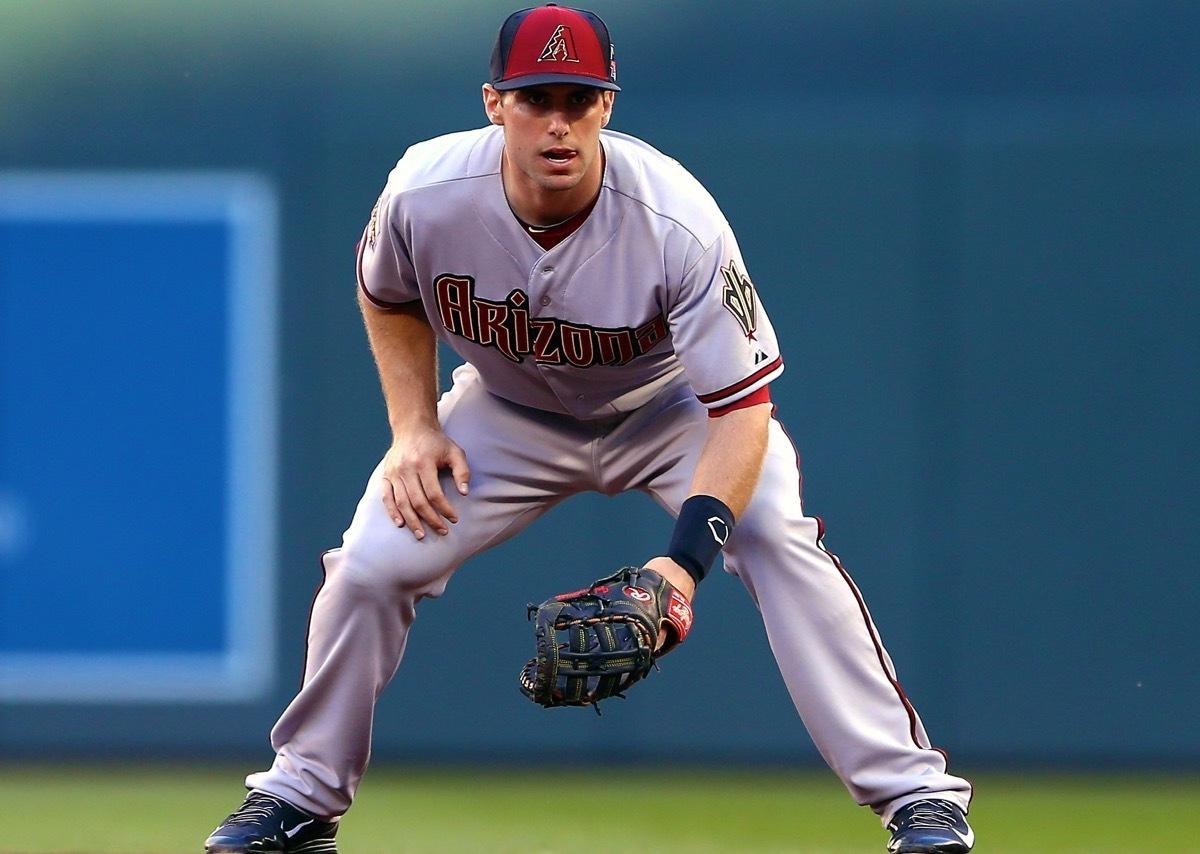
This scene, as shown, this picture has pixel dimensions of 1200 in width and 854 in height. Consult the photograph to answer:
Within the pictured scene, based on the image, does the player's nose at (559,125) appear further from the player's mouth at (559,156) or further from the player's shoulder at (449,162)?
the player's shoulder at (449,162)

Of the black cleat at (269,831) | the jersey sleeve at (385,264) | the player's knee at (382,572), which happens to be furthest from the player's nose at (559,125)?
the black cleat at (269,831)

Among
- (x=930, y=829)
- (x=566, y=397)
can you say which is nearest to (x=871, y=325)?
(x=566, y=397)

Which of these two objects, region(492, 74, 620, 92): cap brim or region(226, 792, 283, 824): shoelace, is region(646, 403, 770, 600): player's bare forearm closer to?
region(492, 74, 620, 92): cap brim

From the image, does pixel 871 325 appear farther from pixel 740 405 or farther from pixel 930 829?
pixel 930 829

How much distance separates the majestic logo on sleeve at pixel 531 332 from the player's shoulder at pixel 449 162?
0.16m

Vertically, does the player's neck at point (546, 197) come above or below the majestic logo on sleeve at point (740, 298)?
above

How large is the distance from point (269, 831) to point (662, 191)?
1.23 m

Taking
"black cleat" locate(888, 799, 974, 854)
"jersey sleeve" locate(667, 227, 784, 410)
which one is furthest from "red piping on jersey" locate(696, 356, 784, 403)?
"black cleat" locate(888, 799, 974, 854)

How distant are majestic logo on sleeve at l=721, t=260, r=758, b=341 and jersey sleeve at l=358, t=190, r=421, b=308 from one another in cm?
56

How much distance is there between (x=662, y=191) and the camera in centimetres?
291

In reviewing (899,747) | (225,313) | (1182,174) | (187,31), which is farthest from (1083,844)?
(187,31)

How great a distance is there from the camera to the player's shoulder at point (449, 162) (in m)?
2.97

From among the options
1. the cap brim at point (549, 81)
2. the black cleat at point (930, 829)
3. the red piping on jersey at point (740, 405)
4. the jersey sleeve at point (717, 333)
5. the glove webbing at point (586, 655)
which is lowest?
the black cleat at point (930, 829)

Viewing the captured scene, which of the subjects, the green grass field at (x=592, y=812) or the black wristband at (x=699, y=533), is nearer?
the black wristband at (x=699, y=533)
